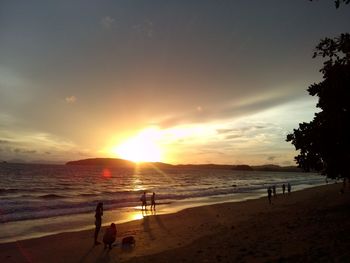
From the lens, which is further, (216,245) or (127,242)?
(127,242)

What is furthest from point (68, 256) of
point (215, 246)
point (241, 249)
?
point (241, 249)

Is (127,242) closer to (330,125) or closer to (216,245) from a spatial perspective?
(216,245)

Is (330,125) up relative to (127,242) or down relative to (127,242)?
up

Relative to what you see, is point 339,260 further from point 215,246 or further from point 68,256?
point 68,256

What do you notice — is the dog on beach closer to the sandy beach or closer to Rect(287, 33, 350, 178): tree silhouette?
the sandy beach

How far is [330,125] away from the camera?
17562 mm

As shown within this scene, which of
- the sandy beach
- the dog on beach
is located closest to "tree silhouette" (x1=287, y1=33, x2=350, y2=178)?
the sandy beach

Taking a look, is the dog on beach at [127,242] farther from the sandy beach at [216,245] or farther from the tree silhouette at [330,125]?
the tree silhouette at [330,125]

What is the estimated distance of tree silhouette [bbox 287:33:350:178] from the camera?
13297mm

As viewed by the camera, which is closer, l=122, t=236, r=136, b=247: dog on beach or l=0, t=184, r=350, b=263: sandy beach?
l=0, t=184, r=350, b=263: sandy beach

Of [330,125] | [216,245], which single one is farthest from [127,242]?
[330,125]

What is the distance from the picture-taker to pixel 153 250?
16.1 metres

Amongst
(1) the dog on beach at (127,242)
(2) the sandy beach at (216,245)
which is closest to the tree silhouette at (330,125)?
(2) the sandy beach at (216,245)

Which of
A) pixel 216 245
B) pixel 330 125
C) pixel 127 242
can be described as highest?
pixel 330 125
